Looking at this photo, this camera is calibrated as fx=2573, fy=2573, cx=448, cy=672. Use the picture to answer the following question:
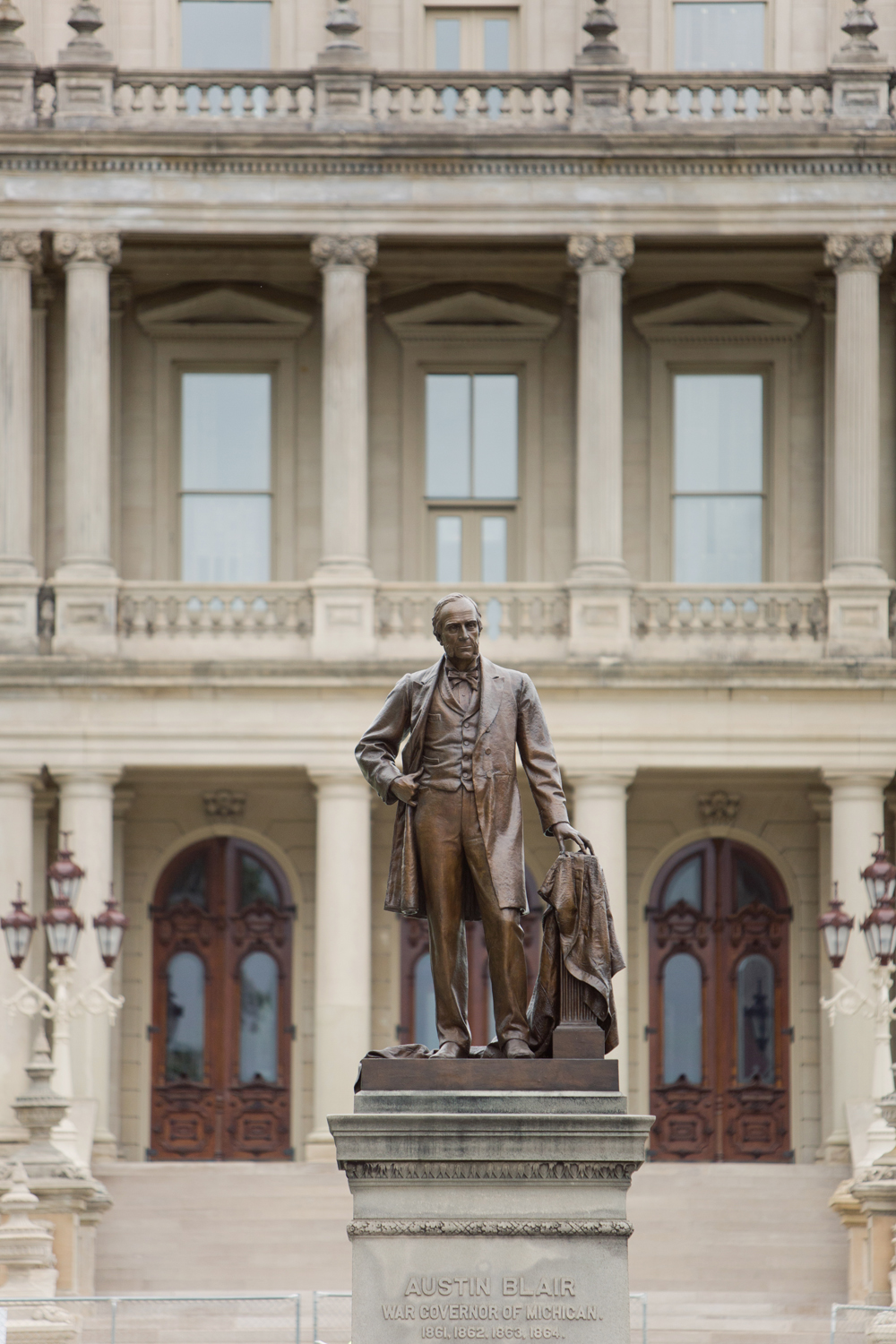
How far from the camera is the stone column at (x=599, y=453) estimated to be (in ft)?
97.5

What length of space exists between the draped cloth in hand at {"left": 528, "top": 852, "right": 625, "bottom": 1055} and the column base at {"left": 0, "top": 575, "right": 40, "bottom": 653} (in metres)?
19.4

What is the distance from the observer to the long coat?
10.9m

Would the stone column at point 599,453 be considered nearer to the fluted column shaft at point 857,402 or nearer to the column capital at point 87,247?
the fluted column shaft at point 857,402

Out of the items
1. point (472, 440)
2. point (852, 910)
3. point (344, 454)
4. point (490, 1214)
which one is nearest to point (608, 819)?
point (852, 910)

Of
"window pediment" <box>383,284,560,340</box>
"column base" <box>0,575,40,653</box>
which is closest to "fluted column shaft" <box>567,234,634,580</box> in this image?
"window pediment" <box>383,284,560,340</box>

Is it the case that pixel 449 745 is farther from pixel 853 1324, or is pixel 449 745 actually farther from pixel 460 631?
pixel 853 1324

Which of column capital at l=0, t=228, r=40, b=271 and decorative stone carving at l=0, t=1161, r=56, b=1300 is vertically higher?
column capital at l=0, t=228, r=40, b=271

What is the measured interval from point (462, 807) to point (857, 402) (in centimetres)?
1979

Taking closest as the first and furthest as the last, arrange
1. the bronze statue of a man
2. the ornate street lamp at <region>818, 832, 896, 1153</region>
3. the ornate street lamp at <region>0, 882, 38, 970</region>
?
the bronze statue of a man < the ornate street lamp at <region>818, 832, 896, 1153</region> < the ornate street lamp at <region>0, 882, 38, 970</region>

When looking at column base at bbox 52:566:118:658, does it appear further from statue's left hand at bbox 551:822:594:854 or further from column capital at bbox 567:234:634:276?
statue's left hand at bbox 551:822:594:854

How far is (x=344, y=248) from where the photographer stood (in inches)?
1178

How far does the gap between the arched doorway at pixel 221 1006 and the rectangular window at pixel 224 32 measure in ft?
32.3

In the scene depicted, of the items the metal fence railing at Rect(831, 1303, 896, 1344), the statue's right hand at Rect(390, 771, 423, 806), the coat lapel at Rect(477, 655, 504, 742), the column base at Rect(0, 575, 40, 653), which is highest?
the column base at Rect(0, 575, 40, 653)

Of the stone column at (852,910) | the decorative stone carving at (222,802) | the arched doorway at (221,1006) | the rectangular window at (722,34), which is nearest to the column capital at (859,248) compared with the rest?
the rectangular window at (722,34)
